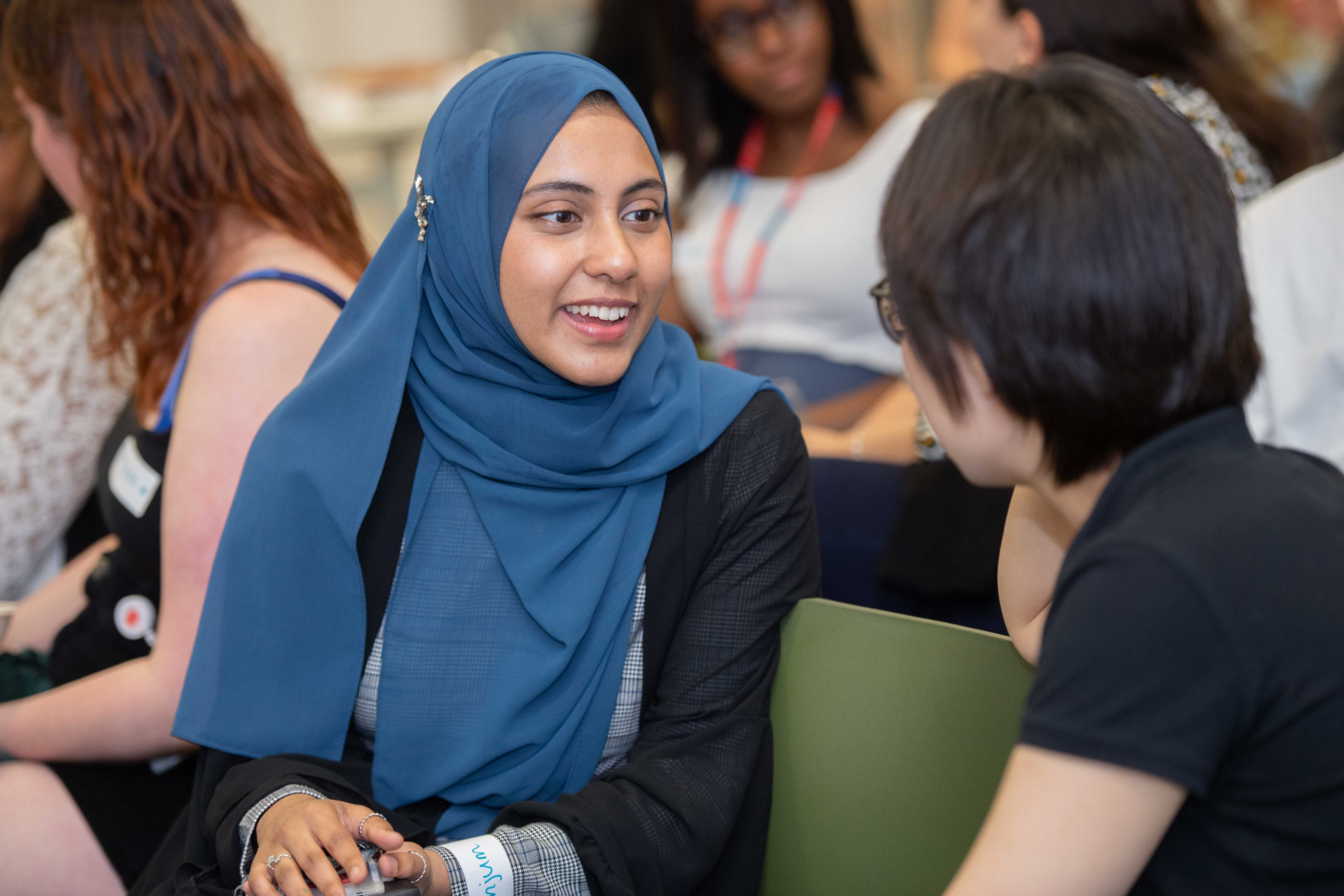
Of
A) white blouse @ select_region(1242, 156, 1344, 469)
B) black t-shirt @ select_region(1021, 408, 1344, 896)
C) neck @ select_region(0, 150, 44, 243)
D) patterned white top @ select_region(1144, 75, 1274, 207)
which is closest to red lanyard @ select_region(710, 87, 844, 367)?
patterned white top @ select_region(1144, 75, 1274, 207)

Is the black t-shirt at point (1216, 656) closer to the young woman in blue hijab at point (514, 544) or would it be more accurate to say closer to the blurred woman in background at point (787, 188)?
the young woman in blue hijab at point (514, 544)

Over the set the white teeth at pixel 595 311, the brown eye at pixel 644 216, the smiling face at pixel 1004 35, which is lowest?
the white teeth at pixel 595 311

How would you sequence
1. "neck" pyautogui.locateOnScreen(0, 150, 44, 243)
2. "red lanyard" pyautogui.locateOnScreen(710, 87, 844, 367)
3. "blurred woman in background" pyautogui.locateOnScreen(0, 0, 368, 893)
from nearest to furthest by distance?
"blurred woman in background" pyautogui.locateOnScreen(0, 0, 368, 893) → "neck" pyautogui.locateOnScreen(0, 150, 44, 243) → "red lanyard" pyautogui.locateOnScreen(710, 87, 844, 367)

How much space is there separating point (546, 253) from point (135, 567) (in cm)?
85

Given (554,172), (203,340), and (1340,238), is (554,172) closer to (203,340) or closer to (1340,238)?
(203,340)

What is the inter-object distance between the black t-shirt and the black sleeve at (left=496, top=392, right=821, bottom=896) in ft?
1.63

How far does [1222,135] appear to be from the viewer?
2045mm

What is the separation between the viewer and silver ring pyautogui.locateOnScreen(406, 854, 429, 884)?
113 cm

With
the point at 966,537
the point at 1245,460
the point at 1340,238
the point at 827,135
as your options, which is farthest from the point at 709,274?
the point at 1245,460

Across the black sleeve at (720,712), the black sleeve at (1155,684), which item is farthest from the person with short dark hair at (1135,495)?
the black sleeve at (720,712)

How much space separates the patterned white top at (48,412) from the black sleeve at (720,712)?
3.75ft

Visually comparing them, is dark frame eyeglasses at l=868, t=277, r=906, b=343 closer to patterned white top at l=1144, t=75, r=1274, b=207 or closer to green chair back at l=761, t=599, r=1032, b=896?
green chair back at l=761, t=599, r=1032, b=896

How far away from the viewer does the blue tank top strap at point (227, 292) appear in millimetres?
1612

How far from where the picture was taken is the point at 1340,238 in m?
1.78
